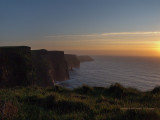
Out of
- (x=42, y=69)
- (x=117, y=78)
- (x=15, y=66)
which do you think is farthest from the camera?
(x=117, y=78)

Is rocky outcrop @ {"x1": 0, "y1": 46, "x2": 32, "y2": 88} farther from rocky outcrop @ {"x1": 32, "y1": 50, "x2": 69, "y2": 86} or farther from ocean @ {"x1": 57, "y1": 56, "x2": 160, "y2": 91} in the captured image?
ocean @ {"x1": 57, "y1": 56, "x2": 160, "y2": 91}

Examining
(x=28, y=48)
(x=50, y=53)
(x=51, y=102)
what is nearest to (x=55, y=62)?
(x=50, y=53)

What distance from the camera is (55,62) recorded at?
2938 inches

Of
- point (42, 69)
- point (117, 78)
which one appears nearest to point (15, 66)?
point (42, 69)

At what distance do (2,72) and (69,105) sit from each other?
106 ft

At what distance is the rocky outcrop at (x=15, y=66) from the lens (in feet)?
112

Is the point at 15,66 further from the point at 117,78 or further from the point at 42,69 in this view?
the point at 117,78

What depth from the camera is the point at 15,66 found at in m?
36.6

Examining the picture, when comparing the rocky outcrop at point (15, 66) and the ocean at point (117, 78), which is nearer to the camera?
the rocky outcrop at point (15, 66)

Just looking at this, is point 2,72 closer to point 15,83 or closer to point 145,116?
point 15,83

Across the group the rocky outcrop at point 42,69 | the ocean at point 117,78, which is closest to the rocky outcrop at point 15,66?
the rocky outcrop at point 42,69

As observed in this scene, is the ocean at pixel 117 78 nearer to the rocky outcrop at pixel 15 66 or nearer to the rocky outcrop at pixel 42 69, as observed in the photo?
the rocky outcrop at pixel 42 69

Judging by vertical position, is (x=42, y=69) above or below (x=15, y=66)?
below

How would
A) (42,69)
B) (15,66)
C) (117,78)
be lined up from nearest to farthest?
(15,66) → (42,69) → (117,78)
